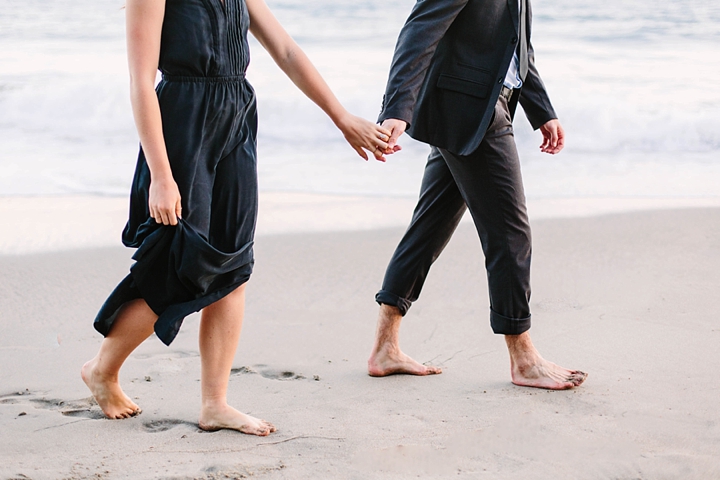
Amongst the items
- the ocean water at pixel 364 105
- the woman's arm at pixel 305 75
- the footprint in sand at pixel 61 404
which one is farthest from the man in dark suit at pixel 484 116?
the ocean water at pixel 364 105

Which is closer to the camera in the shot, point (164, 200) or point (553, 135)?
point (164, 200)

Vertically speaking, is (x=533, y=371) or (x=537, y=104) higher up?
(x=537, y=104)

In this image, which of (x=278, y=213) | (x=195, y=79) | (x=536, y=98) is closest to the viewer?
(x=195, y=79)

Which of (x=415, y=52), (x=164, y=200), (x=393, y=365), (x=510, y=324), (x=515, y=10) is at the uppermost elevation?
(x=515, y=10)

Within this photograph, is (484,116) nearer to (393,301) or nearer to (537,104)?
(537,104)

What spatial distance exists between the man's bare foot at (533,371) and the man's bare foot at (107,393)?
51.5 inches

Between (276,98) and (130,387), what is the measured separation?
22.6 ft

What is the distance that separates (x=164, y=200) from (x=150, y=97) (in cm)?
27

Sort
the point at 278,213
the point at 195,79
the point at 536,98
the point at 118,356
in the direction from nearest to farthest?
the point at 195,79, the point at 118,356, the point at 536,98, the point at 278,213

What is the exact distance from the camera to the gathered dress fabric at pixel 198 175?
2152mm

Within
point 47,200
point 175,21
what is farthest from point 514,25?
point 47,200

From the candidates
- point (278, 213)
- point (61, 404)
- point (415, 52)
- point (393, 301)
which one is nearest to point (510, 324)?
point (393, 301)

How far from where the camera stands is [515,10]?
2.60 m

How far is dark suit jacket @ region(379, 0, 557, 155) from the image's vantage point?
8.30 feet
